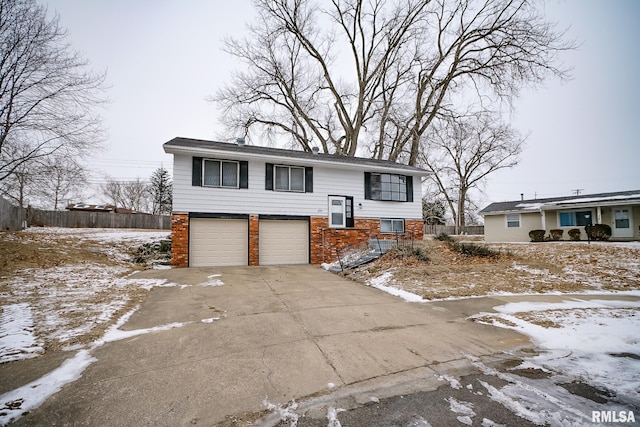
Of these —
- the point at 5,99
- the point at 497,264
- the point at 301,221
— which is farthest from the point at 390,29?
the point at 5,99

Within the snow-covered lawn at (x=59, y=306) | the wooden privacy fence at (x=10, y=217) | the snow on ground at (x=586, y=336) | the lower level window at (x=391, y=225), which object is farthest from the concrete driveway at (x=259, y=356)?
the wooden privacy fence at (x=10, y=217)

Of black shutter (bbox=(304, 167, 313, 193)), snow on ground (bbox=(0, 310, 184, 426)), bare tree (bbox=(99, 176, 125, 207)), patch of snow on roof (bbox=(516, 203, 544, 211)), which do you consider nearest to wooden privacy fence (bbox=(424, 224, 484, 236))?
patch of snow on roof (bbox=(516, 203, 544, 211))

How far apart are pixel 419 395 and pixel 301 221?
9.81 metres

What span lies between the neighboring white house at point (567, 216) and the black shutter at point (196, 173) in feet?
71.5

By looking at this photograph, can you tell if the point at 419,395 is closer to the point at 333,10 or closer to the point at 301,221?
the point at 301,221

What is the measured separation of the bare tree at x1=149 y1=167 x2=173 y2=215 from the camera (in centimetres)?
3434

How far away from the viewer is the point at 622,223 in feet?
52.3

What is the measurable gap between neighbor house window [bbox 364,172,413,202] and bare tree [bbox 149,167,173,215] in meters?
30.6

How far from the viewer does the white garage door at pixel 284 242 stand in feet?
37.0

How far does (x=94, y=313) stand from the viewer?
14.4ft

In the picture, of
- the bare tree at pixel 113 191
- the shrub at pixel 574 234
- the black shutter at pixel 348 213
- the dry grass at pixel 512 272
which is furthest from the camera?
the bare tree at pixel 113 191

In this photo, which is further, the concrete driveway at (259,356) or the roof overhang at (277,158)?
the roof overhang at (277,158)

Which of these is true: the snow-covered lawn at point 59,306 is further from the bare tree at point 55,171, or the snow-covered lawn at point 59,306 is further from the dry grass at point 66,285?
the bare tree at point 55,171

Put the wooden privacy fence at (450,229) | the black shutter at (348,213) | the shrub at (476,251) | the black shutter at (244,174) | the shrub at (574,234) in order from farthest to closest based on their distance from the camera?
the wooden privacy fence at (450,229), the shrub at (574,234), the black shutter at (348,213), the black shutter at (244,174), the shrub at (476,251)
